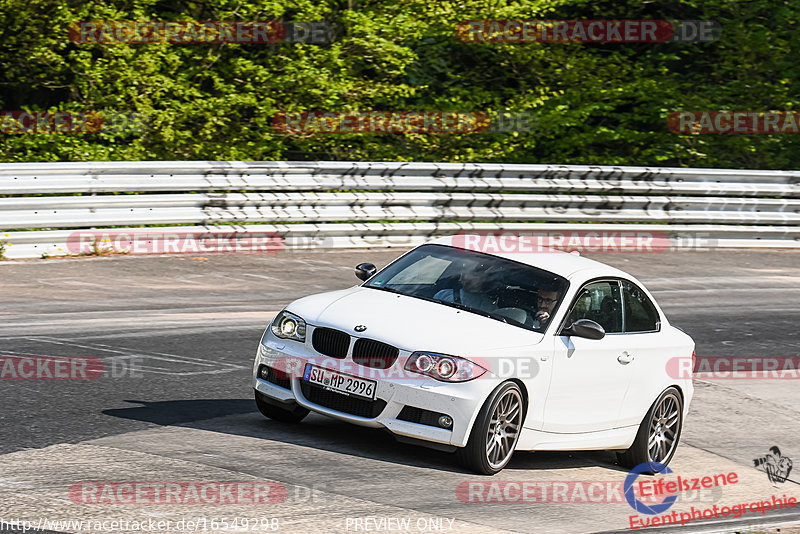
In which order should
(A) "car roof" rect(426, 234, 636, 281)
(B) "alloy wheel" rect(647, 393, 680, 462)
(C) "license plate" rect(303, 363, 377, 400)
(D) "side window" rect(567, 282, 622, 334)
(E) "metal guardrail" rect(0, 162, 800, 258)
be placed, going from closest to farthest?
(C) "license plate" rect(303, 363, 377, 400) < (D) "side window" rect(567, 282, 622, 334) < (A) "car roof" rect(426, 234, 636, 281) < (B) "alloy wheel" rect(647, 393, 680, 462) < (E) "metal guardrail" rect(0, 162, 800, 258)

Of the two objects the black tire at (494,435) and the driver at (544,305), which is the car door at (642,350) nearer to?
the driver at (544,305)

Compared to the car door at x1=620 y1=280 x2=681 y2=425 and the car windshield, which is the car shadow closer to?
the car door at x1=620 y1=280 x2=681 y2=425

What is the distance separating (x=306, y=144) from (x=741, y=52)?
33.5 feet

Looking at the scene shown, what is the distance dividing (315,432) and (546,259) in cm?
223

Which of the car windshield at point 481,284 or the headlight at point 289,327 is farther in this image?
the car windshield at point 481,284

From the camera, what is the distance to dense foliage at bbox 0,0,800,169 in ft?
66.4

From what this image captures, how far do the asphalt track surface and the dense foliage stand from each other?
5.72m

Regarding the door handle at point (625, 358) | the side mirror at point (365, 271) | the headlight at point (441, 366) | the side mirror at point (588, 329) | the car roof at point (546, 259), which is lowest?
the door handle at point (625, 358)

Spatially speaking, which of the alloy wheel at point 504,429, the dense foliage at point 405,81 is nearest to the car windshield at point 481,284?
the alloy wheel at point 504,429

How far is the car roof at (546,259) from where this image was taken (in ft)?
28.7

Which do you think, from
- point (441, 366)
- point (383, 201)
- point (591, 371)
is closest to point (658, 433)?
point (591, 371)

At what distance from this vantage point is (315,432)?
8281 mm

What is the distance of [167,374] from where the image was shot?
388 inches

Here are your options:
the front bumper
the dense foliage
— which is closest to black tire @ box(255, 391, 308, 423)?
the front bumper
